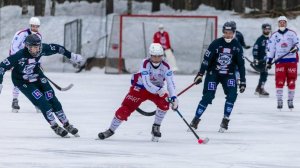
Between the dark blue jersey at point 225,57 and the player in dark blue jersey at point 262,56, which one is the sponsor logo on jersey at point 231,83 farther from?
the player in dark blue jersey at point 262,56

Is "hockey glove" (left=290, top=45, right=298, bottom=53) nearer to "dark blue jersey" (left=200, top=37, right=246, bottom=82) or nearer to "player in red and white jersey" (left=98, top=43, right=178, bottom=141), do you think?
"dark blue jersey" (left=200, top=37, right=246, bottom=82)

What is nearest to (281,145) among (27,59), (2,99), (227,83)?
(227,83)

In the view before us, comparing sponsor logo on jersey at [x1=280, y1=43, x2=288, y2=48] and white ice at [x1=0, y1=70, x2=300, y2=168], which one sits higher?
sponsor logo on jersey at [x1=280, y1=43, x2=288, y2=48]

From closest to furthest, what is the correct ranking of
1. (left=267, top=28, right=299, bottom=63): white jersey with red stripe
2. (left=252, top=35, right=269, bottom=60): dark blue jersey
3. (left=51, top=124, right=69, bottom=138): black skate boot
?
(left=51, top=124, right=69, bottom=138): black skate boot
(left=267, top=28, right=299, bottom=63): white jersey with red stripe
(left=252, top=35, right=269, bottom=60): dark blue jersey

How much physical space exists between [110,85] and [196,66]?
6.95 m

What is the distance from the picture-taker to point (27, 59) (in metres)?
11.3

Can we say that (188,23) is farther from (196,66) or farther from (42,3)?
(42,3)

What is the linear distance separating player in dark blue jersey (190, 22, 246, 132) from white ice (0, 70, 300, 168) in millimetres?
413

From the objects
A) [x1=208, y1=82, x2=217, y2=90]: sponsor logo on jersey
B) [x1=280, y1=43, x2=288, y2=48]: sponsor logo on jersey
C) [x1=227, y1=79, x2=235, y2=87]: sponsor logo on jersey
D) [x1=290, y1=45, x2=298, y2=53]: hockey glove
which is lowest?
[x1=290, y1=45, x2=298, y2=53]: hockey glove

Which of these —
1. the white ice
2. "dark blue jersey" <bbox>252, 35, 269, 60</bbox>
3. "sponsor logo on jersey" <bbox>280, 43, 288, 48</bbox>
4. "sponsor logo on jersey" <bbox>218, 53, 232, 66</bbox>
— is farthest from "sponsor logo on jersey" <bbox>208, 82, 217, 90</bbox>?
"dark blue jersey" <bbox>252, 35, 269, 60</bbox>

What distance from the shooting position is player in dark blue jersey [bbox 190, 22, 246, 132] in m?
12.4

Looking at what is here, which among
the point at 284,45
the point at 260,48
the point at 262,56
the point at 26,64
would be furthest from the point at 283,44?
the point at 26,64

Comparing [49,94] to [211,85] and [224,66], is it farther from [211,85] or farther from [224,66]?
[224,66]

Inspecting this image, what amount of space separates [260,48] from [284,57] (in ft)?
12.2
